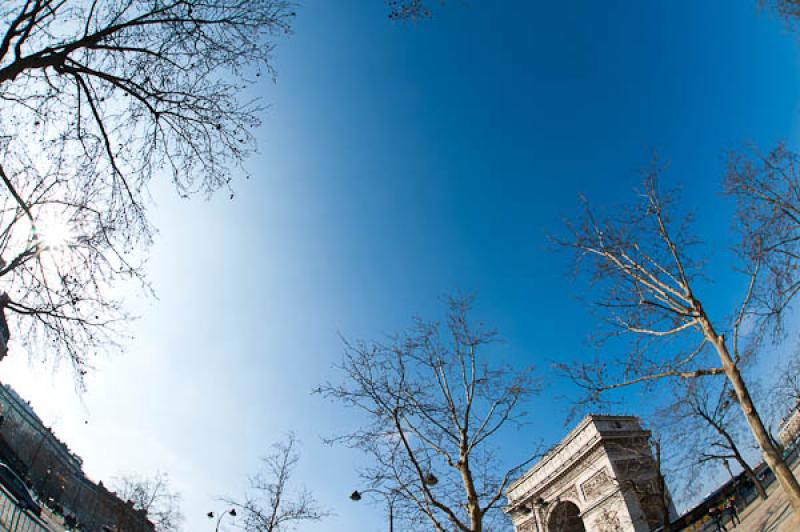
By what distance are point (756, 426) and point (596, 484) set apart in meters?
26.0

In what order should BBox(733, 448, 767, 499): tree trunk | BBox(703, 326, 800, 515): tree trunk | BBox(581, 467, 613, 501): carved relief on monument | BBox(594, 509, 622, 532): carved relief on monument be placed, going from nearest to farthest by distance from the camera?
BBox(703, 326, 800, 515): tree trunk → BBox(733, 448, 767, 499): tree trunk → BBox(594, 509, 622, 532): carved relief on monument → BBox(581, 467, 613, 501): carved relief on monument

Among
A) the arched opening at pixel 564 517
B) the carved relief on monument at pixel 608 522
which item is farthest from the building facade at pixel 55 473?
the carved relief on monument at pixel 608 522

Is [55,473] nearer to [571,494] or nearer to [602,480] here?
[571,494]

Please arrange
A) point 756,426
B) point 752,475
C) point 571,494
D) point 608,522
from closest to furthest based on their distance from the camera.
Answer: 1. point 756,426
2. point 752,475
3. point 608,522
4. point 571,494

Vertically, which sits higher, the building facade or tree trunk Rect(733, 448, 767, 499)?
the building facade

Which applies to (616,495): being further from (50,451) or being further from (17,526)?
(50,451)

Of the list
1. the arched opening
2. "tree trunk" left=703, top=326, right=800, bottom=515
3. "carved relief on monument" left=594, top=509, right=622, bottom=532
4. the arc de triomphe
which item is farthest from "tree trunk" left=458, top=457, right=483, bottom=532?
the arched opening

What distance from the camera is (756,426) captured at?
786 cm

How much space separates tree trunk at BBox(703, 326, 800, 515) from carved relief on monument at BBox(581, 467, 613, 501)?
23.9 meters

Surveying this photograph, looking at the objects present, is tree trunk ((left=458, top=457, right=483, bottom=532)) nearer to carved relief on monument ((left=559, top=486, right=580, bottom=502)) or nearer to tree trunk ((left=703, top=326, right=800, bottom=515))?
tree trunk ((left=703, top=326, right=800, bottom=515))

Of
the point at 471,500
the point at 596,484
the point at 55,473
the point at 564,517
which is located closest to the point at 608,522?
the point at 596,484

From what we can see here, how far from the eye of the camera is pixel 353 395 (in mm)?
11773

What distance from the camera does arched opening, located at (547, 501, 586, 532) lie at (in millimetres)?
33250

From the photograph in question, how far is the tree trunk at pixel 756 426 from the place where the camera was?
7.39 meters
